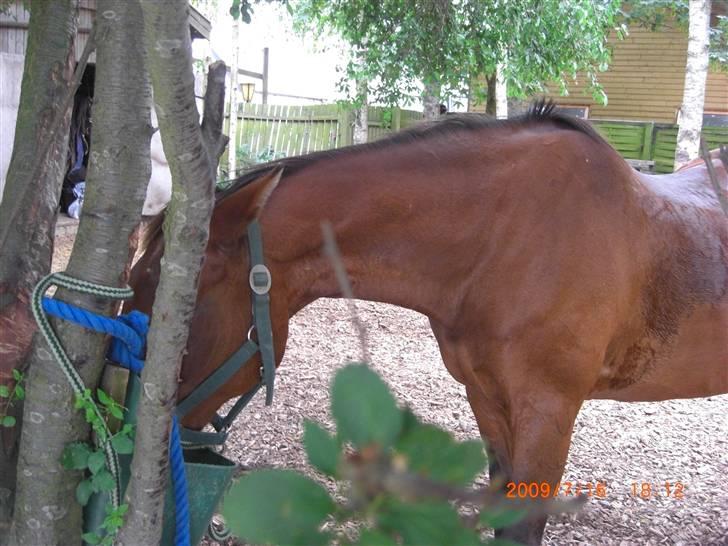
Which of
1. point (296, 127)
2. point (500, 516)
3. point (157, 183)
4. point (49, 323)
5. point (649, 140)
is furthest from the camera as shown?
point (649, 140)

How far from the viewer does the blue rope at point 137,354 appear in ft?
5.35

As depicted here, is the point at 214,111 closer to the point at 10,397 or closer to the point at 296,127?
the point at 10,397

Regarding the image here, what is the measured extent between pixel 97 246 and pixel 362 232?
0.79 meters

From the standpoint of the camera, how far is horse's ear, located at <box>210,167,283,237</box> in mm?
2025

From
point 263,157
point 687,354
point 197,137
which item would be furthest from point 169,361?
point 263,157

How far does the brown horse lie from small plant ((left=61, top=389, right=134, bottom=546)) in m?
0.33

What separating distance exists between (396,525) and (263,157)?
1345cm

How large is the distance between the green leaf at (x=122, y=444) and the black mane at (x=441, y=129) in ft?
2.46

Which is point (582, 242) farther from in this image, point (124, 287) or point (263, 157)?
point (263, 157)

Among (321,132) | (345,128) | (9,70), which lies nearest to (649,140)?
(345,128)

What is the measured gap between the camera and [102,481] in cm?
165

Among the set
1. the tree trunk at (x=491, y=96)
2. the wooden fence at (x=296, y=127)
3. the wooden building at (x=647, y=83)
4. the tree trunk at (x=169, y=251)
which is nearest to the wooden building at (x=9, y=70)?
the tree trunk at (x=491, y=96)

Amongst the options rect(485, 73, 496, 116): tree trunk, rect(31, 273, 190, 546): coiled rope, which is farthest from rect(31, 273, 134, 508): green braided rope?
rect(485, 73, 496, 116): tree trunk

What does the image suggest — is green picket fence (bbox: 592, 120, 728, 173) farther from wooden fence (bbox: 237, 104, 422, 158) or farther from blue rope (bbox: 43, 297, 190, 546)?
blue rope (bbox: 43, 297, 190, 546)
